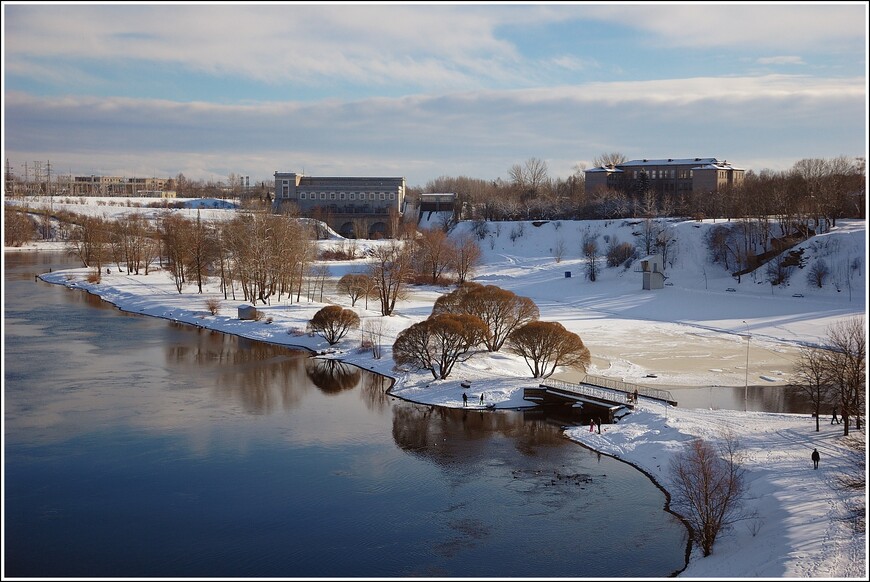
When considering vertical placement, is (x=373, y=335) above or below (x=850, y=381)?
below

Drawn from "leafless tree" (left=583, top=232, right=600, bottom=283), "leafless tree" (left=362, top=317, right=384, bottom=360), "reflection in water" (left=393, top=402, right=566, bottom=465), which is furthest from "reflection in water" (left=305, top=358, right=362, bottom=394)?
"leafless tree" (left=583, top=232, right=600, bottom=283)

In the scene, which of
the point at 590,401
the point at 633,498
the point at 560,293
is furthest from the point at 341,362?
the point at 560,293

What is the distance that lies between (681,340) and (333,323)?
53.1 feet

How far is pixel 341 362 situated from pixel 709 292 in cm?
2680

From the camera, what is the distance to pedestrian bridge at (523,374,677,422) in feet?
82.7

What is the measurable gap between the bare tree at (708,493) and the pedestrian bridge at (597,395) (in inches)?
209

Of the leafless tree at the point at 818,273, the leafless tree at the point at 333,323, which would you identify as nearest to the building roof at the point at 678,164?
the leafless tree at the point at 818,273

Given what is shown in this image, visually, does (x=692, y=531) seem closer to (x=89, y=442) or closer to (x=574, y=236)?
(x=89, y=442)

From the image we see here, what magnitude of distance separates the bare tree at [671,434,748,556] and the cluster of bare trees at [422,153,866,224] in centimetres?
4077

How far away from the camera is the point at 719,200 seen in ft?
239

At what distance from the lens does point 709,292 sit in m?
49.4

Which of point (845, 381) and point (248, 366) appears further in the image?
point (248, 366)

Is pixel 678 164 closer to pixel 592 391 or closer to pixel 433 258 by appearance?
pixel 433 258

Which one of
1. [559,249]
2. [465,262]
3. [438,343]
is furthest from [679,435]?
[559,249]
